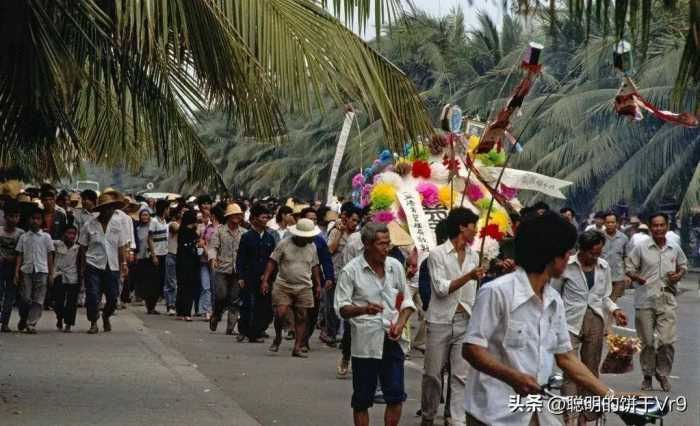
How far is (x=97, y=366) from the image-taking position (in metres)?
15.0

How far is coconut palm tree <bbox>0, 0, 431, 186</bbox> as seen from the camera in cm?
948

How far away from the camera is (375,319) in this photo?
10398mm

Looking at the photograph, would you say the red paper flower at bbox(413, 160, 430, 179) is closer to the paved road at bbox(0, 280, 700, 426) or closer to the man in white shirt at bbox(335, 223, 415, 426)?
the paved road at bbox(0, 280, 700, 426)

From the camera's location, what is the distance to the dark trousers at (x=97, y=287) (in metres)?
18.8

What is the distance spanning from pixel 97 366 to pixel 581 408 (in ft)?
30.7

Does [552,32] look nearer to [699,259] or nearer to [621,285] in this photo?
[621,285]

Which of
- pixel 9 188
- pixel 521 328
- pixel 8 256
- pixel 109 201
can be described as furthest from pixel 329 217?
pixel 521 328

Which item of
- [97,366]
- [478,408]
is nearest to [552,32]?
[478,408]

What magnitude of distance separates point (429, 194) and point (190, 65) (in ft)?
16.7

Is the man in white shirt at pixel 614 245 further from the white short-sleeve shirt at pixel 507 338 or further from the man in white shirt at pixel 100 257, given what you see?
the white short-sleeve shirt at pixel 507 338

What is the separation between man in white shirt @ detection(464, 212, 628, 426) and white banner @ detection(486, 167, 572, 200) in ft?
25.1

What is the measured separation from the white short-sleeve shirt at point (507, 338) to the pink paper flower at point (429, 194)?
9.40 meters

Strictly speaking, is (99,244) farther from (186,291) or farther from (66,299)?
(186,291)

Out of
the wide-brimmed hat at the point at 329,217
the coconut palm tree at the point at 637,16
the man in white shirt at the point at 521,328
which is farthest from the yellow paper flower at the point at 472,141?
the coconut palm tree at the point at 637,16
